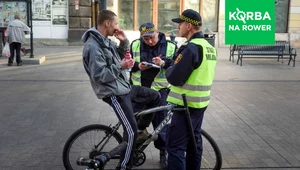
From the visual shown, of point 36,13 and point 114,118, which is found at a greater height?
point 36,13

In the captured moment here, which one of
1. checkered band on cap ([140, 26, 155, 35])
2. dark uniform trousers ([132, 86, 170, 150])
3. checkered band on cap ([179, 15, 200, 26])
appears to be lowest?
dark uniform trousers ([132, 86, 170, 150])

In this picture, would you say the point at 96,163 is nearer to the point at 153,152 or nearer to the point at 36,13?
the point at 153,152

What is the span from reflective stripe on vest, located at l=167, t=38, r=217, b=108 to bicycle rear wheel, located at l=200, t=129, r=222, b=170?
0.67 meters

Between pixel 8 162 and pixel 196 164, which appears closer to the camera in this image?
pixel 196 164

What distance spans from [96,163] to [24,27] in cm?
1019

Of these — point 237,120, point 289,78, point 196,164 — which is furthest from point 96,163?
point 289,78

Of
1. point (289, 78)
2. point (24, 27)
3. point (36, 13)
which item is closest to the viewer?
point (289, 78)

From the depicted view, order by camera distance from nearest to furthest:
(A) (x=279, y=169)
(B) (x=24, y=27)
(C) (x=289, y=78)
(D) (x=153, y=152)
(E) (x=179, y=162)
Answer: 1. (E) (x=179, y=162)
2. (A) (x=279, y=169)
3. (D) (x=153, y=152)
4. (C) (x=289, y=78)
5. (B) (x=24, y=27)

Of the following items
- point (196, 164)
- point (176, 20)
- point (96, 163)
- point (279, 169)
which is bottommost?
point (279, 169)

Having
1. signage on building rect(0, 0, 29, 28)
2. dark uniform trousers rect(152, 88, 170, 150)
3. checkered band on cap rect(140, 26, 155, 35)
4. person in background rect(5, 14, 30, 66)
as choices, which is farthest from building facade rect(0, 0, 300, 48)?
dark uniform trousers rect(152, 88, 170, 150)

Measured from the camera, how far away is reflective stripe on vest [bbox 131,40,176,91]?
434 cm

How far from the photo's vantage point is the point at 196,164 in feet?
12.0

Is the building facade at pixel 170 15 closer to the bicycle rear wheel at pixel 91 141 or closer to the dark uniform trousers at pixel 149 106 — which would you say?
the dark uniform trousers at pixel 149 106

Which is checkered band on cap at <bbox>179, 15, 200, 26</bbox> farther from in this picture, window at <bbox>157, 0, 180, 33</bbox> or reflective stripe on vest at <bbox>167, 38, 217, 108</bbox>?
window at <bbox>157, 0, 180, 33</bbox>
